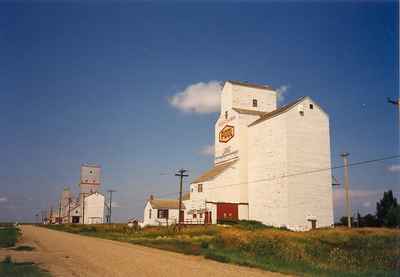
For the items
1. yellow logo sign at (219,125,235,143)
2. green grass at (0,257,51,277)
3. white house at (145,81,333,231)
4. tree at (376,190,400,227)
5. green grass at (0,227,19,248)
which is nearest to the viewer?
green grass at (0,257,51,277)

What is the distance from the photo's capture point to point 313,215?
44.1m

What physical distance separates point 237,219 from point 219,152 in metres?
12.2

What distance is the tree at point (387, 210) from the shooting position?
160 feet

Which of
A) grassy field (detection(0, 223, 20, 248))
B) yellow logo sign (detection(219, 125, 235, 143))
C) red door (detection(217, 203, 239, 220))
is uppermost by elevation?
yellow logo sign (detection(219, 125, 235, 143))

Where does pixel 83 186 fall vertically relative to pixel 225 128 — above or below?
below

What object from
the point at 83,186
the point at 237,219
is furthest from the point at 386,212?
the point at 83,186

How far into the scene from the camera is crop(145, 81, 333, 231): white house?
145 ft

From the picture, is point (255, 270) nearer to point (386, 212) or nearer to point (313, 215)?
point (313, 215)

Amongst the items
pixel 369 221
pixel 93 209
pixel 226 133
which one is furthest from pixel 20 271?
pixel 93 209

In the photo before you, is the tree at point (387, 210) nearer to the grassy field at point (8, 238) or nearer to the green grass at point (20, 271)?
the grassy field at point (8, 238)

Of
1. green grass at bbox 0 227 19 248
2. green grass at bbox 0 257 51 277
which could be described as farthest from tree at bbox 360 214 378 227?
green grass at bbox 0 257 51 277

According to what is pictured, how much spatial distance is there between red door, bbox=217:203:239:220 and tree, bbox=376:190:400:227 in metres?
18.9

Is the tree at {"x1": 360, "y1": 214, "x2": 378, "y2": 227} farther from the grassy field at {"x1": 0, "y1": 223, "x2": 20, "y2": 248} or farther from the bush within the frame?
the grassy field at {"x1": 0, "y1": 223, "x2": 20, "y2": 248}

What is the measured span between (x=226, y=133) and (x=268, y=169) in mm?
11691
